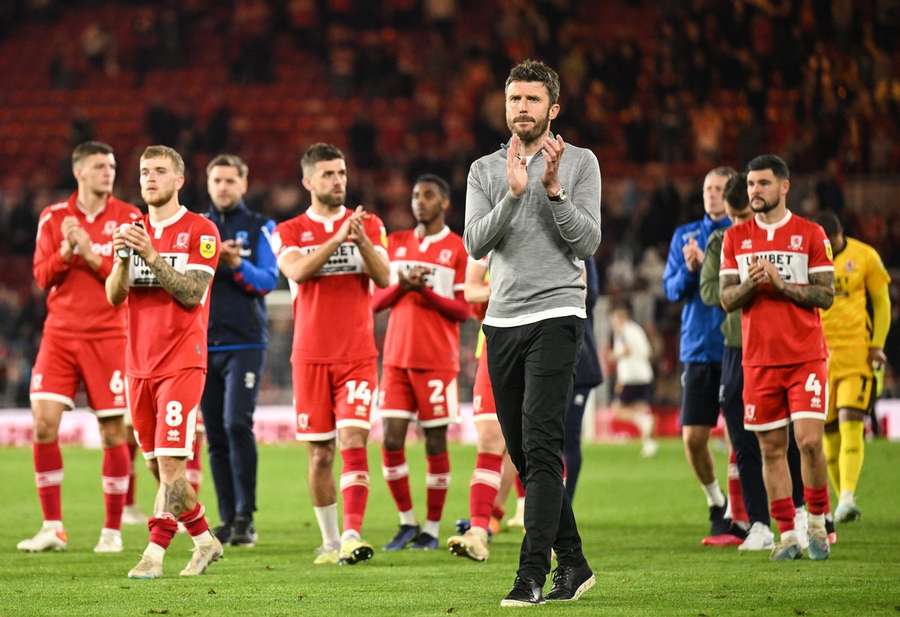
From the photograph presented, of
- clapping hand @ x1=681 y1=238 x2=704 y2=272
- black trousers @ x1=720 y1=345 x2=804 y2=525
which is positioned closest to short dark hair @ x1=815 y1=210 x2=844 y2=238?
clapping hand @ x1=681 y1=238 x2=704 y2=272

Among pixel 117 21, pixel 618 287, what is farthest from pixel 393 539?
pixel 117 21

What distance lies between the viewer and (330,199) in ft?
29.1

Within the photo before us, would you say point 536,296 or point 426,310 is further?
point 426,310

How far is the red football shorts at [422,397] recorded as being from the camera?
969 cm

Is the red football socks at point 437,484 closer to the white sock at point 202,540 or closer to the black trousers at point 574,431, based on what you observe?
the black trousers at point 574,431

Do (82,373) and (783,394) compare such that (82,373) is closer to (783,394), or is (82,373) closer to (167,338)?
(167,338)

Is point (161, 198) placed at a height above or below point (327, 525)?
above

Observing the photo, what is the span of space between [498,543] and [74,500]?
5.22 m

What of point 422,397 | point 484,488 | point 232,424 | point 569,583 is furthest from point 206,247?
point 569,583

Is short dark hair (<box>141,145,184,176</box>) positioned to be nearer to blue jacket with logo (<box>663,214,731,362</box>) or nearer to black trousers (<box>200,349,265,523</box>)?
black trousers (<box>200,349,265,523</box>)

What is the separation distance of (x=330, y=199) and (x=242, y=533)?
2.50 m

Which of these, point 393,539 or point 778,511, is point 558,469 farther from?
point 393,539

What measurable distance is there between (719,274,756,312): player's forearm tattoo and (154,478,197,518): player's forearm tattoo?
3281 mm

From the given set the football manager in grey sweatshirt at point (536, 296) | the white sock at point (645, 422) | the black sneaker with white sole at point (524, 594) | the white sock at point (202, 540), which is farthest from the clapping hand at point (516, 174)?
the white sock at point (645, 422)
